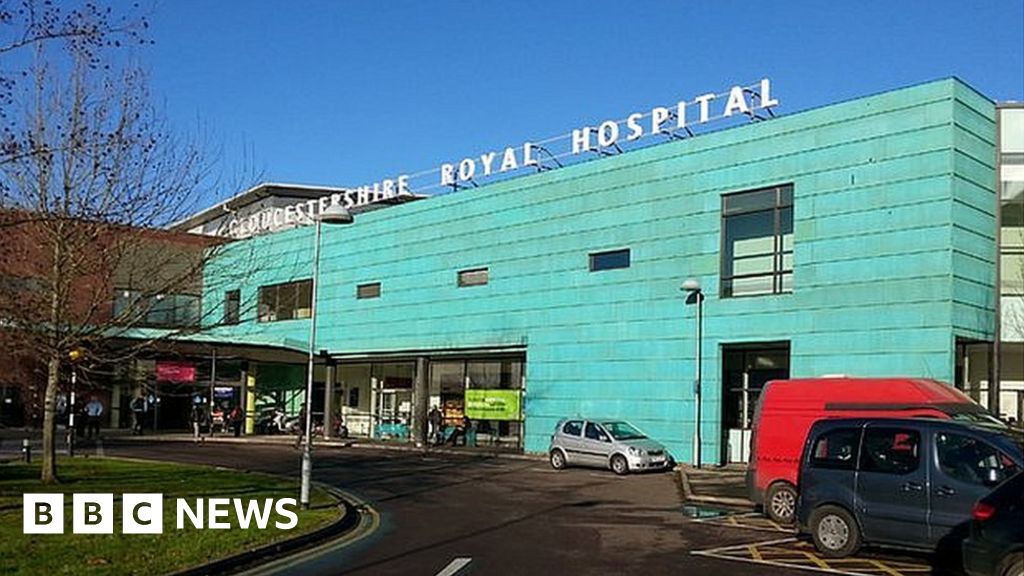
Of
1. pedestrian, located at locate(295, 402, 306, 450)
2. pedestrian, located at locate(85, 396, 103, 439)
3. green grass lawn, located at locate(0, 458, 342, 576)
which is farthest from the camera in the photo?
pedestrian, located at locate(295, 402, 306, 450)

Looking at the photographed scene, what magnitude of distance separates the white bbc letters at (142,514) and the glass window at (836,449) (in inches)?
332

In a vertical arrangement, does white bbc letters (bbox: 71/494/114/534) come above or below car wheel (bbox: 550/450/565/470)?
above

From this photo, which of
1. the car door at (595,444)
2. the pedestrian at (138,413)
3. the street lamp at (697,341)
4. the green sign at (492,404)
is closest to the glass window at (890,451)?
the street lamp at (697,341)

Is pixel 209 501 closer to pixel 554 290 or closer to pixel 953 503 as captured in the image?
pixel 953 503

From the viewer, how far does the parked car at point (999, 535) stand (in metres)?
9.26

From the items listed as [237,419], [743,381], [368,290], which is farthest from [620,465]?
[237,419]

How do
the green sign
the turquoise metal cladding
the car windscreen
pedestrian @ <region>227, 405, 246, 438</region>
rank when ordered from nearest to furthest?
1. the turquoise metal cladding
2. the car windscreen
3. the green sign
4. pedestrian @ <region>227, 405, 246, 438</region>

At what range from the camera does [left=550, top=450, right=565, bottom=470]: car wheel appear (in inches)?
1214

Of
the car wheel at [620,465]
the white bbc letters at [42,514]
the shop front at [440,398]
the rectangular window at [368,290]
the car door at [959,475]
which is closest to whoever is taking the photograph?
the car door at [959,475]

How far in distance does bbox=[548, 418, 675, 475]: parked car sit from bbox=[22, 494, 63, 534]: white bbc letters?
15605 millimetres

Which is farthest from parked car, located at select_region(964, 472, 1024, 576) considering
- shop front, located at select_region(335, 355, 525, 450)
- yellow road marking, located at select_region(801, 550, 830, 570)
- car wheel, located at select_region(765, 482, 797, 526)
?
shop front, located at select_region(335, 355, 525, 450)

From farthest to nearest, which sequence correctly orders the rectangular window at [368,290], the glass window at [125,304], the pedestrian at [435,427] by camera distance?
the rectangular window at [368,290], the pedestrian at [435,427], the glass window at [125,304]

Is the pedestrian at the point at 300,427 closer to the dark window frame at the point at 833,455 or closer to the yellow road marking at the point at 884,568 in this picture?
the dark window frame at the point at 833,455

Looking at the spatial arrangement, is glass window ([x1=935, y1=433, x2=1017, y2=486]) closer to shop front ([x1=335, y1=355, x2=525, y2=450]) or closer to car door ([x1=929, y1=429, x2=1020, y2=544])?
car door ([x1=929, y1=429, x2=1020, y2=544])
